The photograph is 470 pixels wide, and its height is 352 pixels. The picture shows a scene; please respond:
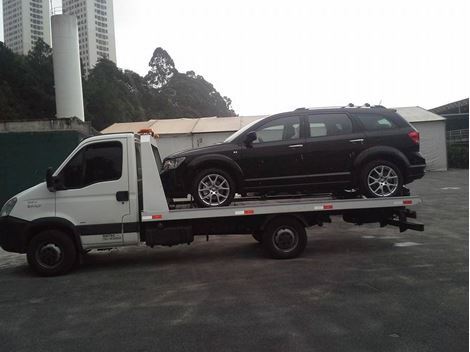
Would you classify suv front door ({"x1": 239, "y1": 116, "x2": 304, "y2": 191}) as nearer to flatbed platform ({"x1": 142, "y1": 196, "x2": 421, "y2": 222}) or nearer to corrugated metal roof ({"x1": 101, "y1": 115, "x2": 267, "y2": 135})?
flatbed platform ({"x1": 142, "y1": 196, "x2": 421, "y2": 222})

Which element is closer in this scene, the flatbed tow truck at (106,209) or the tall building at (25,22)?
the flatbed tow truck at (106,209)

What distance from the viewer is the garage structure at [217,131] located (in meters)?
26.2

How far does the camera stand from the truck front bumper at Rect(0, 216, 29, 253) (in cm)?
727

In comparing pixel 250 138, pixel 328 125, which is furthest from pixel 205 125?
pixel 250 138

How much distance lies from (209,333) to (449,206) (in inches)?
448

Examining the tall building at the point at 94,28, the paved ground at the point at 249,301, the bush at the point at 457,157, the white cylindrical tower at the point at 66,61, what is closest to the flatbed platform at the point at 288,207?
the paved ground at the point at 249,301

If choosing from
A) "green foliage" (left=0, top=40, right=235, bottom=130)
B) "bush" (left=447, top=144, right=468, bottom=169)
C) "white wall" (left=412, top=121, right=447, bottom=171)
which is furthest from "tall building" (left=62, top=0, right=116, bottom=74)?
"bush" (left=447, top=144, right=468, bottom=169)

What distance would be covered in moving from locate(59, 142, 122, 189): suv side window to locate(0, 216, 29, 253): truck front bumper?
95cm

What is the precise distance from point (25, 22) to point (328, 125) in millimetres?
80137

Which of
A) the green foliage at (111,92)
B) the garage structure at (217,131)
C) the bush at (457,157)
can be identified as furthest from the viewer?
the green foliage at (111,92)

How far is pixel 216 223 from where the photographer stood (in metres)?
7.82

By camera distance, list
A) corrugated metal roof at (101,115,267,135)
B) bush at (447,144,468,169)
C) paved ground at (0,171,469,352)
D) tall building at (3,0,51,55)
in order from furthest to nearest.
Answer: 1. tall building at (3,0,51,55)
2. bush at (447,144,468,169)
3. corrugated metal roof at (101,115,267,135)
4. paved ground at (0,171,469,352)

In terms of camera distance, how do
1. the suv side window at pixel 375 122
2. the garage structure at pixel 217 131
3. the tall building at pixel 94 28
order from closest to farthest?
1. the suv side window at pixel 375 122
2. the garage structure at pixel 217 131
3. the tall building at pixel 94 28

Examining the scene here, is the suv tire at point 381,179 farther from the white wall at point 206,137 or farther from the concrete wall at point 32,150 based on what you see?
the white wall at point 206,137
